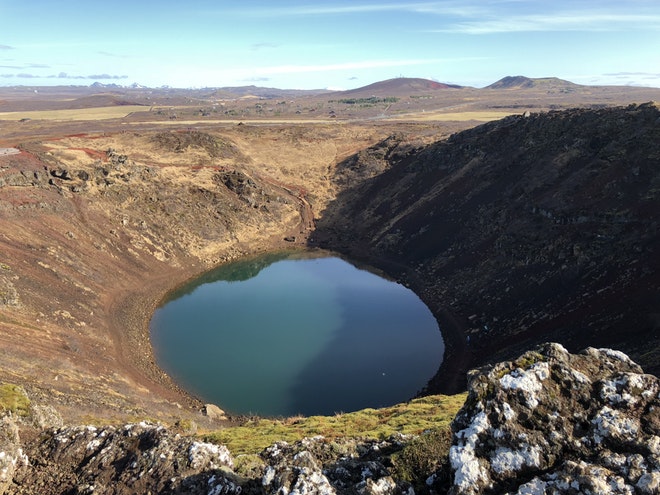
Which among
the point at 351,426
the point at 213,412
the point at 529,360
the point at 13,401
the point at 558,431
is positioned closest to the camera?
the point at 558,431

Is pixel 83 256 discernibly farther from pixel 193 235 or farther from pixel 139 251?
pixel 193 235

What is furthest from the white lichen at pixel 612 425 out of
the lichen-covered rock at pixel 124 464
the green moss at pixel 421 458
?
the lichen-covered rock at pixel 124 464

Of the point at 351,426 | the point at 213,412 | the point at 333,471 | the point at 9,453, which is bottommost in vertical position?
the point at 213,412

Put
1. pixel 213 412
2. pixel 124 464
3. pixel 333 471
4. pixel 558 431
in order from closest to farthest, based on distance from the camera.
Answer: pixel 558 431
pixel 333 471
pixel 124 464
pixel 213 412

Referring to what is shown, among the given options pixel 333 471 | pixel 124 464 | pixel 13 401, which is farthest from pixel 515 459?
pixel 13 401

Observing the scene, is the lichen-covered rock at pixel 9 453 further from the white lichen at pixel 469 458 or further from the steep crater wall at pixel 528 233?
the steep crater wall at pixel 528 233

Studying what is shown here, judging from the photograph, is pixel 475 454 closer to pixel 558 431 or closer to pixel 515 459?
pixel 515 459
